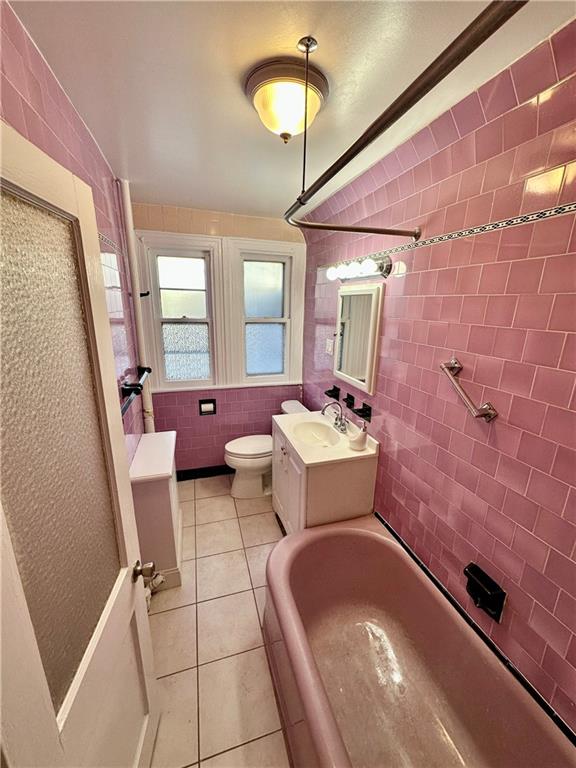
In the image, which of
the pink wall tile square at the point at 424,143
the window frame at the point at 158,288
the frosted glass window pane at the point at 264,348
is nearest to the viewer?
the pink wall tile square at the point at 424,143

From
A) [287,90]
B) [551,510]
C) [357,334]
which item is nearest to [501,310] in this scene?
[551,510]

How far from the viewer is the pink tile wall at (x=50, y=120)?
806mm

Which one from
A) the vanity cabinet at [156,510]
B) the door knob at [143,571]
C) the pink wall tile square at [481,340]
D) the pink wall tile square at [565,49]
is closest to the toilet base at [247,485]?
the vanity cabinet at [156,510]

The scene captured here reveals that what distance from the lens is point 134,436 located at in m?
1.97

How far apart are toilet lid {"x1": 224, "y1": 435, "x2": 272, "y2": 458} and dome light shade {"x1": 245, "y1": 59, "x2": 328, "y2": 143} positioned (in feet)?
6.83

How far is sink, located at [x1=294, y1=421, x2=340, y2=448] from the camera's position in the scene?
2.19 metres

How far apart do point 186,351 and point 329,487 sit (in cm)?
179

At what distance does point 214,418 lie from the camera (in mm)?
2869

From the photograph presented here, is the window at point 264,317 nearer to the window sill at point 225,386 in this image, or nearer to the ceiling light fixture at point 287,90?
the window sill at point 225,386

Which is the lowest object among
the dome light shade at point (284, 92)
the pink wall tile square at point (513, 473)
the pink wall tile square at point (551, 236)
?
the pink wall tile square at point (513, 473)

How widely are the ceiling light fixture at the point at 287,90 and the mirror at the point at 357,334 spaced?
2.90 feet

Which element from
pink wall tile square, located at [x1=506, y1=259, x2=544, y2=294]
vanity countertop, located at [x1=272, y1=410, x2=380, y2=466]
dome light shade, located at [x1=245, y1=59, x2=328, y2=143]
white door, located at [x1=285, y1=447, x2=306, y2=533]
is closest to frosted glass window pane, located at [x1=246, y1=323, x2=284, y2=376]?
vanity countertop, located at [x1=272, y1=410, x2=380, y2=466]

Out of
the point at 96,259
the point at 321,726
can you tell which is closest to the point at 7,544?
Answer: the point at 96,259

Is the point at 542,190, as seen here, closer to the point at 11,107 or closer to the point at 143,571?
the point at 11,107
